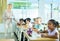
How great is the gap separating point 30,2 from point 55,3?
Result: 1250 millimetres

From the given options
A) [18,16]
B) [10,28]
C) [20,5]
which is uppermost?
[20,5]

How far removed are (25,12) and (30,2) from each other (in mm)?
560

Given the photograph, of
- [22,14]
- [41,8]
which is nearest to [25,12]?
[22,14]

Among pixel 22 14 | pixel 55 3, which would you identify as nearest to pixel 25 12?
pixel 22 14

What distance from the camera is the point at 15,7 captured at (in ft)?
27.3

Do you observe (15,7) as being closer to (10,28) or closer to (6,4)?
(6,4)

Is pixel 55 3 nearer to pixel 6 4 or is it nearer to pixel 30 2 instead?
pixel 30 2

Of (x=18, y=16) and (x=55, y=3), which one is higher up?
(x=55, y=3)

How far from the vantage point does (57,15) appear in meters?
8.27

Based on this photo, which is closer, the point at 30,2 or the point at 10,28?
the point at 10,28

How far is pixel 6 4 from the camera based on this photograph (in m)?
8.09

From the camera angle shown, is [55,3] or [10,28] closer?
[10,28]

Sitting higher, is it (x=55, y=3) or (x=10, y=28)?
(x=55, y=3)

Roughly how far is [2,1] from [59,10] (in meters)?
2.86
